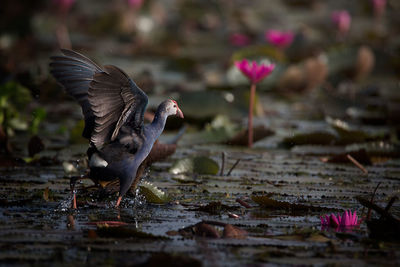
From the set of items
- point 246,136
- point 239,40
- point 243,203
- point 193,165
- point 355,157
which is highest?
point 239,40

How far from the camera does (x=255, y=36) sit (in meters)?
11.2

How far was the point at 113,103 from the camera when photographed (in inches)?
132

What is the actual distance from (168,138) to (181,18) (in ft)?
24.8

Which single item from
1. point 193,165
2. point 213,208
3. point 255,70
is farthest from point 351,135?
point 213,208

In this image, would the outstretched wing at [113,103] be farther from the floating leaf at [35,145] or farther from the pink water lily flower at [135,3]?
the pink water lily flower at [135,3]

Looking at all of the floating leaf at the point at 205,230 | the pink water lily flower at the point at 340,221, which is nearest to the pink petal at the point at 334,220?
the pink water lily flower at the point at 340,221

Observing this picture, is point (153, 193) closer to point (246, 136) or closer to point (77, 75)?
point (77, 75)

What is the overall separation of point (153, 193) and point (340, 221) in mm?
1006

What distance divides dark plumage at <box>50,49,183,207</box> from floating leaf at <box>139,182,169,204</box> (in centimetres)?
8

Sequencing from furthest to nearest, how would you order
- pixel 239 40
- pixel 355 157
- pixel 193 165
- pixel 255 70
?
pixel 239 40
pixel 255 70
pixel 355 157
pixel 193 165

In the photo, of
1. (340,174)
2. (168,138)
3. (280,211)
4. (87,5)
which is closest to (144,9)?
(87,5)

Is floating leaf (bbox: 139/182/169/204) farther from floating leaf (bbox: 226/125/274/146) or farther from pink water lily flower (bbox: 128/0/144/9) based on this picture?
pink water lily flower (bbox: 128/0/144/9)

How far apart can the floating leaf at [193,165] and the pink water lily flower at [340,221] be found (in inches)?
52.6

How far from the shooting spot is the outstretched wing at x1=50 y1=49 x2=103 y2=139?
356cm
